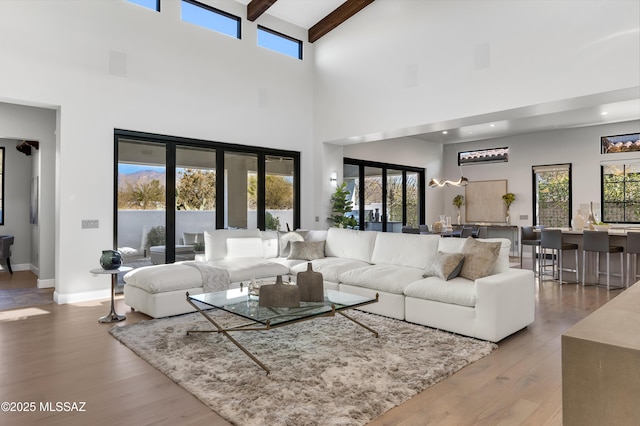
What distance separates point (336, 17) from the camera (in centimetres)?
812

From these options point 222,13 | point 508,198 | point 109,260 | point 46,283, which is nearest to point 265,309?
point 109,260

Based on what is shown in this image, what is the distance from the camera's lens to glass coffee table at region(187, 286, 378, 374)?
3088mm

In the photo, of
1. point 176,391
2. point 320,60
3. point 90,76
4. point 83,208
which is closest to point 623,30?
point 320,60

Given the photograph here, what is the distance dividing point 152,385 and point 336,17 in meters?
7.51

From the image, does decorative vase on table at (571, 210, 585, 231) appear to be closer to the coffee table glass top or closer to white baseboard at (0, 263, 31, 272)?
the coffee table glass top

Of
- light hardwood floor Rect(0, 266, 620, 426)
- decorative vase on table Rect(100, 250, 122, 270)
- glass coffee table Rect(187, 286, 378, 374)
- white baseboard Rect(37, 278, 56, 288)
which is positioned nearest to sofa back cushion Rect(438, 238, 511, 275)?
light hardwood floor Rect(0, 266, 620, 426)

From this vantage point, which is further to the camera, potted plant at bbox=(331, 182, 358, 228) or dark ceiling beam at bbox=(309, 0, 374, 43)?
potted plant at bbox=(331, 182, 358, 228)

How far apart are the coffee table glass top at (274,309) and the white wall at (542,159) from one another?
8.70m

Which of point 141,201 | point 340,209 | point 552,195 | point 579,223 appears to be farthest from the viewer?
point 552,195

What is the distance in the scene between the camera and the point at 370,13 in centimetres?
771

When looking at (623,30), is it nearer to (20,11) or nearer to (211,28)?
(211,28)

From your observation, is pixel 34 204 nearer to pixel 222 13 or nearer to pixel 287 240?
pixel 222 13

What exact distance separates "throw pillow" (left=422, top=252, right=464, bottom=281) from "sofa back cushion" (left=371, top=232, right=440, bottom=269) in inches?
20.0

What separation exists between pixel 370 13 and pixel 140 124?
15.4 ft
